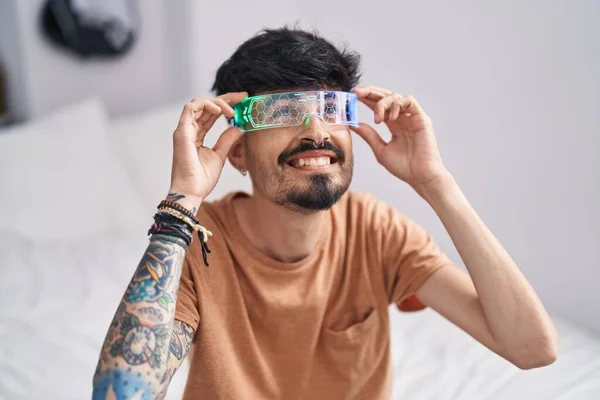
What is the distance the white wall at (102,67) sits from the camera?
9.68 ft

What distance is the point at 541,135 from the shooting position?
2.00 m

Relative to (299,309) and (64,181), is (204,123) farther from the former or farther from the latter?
(64,181)

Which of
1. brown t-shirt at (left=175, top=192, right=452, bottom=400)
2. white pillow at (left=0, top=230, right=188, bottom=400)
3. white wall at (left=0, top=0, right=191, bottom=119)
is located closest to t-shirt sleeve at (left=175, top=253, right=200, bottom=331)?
brown t-shirt at (left=175, top=192, right=452, bottom=400)

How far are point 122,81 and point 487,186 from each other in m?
2.13

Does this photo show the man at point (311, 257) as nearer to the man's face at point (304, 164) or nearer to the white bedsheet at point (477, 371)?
the man's face at point (304, 164)

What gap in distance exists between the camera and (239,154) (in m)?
1.47

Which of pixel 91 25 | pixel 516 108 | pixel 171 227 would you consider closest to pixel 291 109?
pixel 171 227

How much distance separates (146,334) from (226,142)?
516 millimetres

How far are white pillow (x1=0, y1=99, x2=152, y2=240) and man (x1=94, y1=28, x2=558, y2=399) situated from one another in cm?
136

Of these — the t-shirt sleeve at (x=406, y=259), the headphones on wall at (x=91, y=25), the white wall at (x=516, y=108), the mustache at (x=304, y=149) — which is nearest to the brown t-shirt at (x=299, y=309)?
the t-shirt sleeve at (x=406, y=259)

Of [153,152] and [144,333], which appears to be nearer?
[144,333]

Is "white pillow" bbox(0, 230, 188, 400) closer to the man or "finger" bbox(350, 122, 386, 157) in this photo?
the man

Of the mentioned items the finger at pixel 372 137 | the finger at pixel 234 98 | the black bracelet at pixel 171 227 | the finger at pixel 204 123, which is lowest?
the black bracelet at pixel 171 227

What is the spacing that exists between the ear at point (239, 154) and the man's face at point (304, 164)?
119 mm
